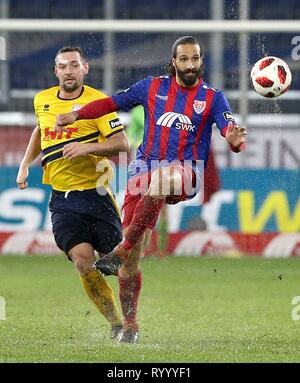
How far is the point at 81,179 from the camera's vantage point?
27.5ft

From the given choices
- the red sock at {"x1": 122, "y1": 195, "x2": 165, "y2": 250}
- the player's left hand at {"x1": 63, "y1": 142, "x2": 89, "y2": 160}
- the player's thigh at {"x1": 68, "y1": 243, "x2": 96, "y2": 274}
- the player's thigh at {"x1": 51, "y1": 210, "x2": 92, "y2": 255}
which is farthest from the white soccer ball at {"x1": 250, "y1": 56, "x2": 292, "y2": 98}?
the player's thigh at {"x1": 68, "y1": 243, "x2": 96, "y2": 274}

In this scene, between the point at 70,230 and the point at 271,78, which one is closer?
the point at 70,230

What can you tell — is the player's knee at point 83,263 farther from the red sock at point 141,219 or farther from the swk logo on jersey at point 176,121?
the swk logo on jersey at point 176,121

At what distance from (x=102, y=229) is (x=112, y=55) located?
454 cm

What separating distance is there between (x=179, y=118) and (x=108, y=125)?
0.54 metres

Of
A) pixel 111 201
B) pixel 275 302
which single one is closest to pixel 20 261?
pixel 275 302

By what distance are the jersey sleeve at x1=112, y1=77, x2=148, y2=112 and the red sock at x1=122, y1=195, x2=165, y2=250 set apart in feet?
2.51

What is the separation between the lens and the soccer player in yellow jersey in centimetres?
817

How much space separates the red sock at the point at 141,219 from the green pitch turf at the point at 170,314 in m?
0.69

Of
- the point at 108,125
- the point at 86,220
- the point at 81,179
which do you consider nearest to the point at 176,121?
the point at 108,125

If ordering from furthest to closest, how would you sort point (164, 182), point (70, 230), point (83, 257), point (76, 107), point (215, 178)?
point (215, 178) → point (76, 107) → point (70, 230) → point (83, 257) → point (164, 182)

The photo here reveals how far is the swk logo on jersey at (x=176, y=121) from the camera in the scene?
26.5ft

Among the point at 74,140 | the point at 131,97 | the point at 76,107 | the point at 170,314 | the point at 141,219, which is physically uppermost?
the point at 131,97

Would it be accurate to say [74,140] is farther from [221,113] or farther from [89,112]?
[221,113]
